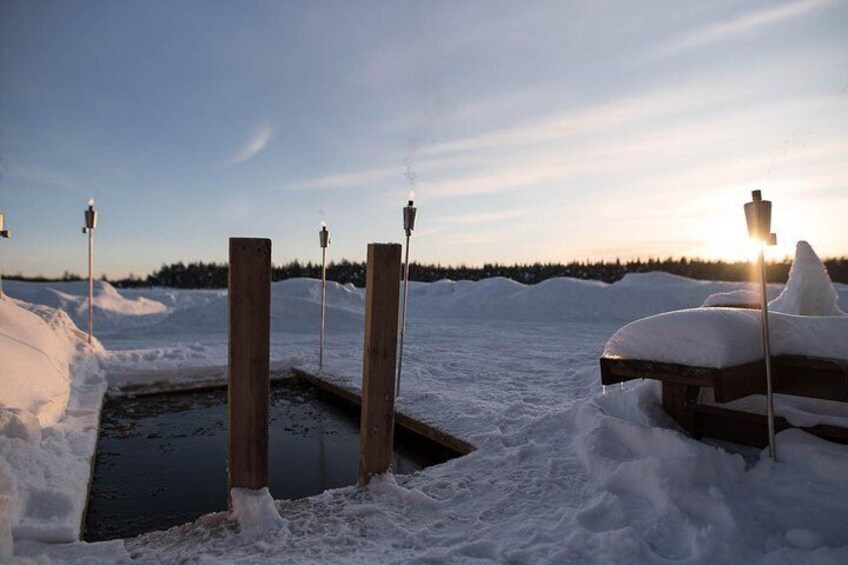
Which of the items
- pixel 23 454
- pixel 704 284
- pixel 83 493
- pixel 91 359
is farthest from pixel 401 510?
pixel 704 284

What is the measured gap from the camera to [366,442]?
13.3 feet

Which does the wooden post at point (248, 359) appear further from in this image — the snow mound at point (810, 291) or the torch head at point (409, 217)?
the snow mound at point (810, 291)

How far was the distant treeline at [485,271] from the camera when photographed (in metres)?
28.5

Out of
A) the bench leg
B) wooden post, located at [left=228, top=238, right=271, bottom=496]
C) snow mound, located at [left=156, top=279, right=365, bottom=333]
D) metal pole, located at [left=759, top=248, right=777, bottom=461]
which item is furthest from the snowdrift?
wooden post, located at [left=228, top=238, right=271, bottom=496]

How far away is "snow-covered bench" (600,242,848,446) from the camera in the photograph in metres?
3.11

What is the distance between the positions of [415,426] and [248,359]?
2618mm

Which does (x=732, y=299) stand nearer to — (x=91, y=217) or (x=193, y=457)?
(x=193, y=457)

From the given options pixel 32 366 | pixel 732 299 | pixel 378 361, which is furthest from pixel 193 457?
pixel 732 299

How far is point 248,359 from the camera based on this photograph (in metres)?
3.60

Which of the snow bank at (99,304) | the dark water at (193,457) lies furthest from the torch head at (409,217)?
the snow bank at (99,304)

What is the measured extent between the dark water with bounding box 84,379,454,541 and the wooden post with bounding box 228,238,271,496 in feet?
4.03

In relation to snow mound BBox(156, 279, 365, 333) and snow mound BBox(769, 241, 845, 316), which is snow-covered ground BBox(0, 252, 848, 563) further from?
snow mound BBox(156, 279, 365, 333)

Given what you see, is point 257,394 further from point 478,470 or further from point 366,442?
point 478,470

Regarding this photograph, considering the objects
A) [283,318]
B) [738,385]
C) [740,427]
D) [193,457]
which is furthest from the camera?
[283,318]
